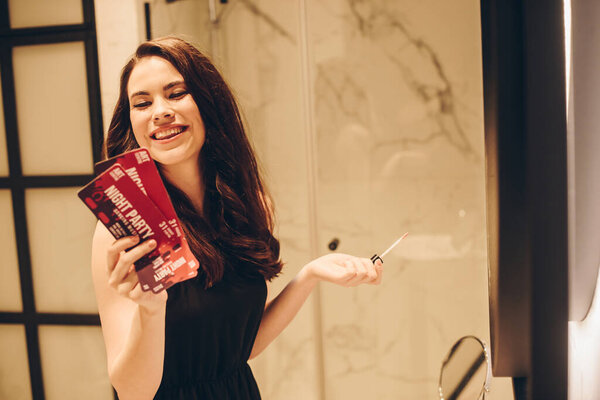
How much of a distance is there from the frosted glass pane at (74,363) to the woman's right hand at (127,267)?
1263 mm

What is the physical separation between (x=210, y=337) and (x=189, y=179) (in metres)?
0.35

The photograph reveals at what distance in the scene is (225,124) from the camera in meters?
1.16

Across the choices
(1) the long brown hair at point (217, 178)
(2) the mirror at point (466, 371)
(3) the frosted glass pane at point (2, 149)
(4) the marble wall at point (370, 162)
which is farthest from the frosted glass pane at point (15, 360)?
(2) the mirror at point (466, 371)

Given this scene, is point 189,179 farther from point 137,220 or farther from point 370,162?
point 370,162

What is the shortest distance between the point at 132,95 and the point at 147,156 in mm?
296

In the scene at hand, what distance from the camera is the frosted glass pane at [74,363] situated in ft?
6.36

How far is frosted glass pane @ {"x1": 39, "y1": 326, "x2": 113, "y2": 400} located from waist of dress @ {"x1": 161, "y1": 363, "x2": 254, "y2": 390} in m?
0.97

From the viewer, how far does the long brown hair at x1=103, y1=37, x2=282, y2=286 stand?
108 centimetres

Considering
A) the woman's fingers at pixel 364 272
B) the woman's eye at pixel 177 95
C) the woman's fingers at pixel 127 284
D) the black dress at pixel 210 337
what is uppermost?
the woman's eye at pixel 177 95

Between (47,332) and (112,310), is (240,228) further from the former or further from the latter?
(47,332)

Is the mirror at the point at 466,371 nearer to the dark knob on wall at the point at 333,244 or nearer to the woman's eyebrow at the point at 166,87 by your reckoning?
the woman's eyebrow at the point at 166,87

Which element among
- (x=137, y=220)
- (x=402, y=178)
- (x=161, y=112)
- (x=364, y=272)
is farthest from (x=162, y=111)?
(x=402, y=178)

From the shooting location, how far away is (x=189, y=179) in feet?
3.77

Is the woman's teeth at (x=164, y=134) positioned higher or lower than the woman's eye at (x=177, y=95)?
lower
